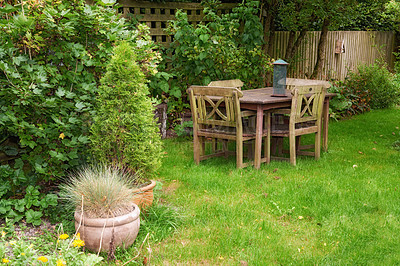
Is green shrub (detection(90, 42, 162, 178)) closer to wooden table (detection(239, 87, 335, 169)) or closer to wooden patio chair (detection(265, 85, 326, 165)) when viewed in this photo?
wooden table (detection(239, 87, 335, 169))

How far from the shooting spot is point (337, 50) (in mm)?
12125

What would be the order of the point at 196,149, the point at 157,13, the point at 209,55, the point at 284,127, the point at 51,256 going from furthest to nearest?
1. the point at 157,13
2. the point at 209,55
3. the point at 284,127
4. the point at 196,149
5. the point at 51,256

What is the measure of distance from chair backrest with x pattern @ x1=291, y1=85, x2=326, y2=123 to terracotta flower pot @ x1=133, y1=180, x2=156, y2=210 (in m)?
2.35

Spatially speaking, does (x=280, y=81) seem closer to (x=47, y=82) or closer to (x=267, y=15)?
(x=47, y=82)

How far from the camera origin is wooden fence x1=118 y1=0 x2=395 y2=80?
25.8 feet

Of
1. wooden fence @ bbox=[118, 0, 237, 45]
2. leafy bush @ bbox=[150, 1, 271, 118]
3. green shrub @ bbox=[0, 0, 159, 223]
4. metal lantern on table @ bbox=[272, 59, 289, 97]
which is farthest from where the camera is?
wooden fence @ bbox=[118, 0, 237, 45]

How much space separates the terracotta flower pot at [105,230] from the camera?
318 centimetres

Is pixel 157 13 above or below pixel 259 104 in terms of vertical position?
above

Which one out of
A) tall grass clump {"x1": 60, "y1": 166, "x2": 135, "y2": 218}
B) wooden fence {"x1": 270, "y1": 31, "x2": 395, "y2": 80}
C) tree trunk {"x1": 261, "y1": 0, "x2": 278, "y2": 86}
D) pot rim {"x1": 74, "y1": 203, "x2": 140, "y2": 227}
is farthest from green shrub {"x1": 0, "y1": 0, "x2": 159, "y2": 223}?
wooden fence {"x1": 270, "y1": 31, "x2": 395, "y2": 80}

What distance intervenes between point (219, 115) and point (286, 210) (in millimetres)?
1687

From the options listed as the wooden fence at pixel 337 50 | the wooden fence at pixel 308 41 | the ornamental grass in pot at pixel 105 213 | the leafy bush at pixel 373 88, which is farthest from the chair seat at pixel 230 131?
the leafy bush at pixel 373 88

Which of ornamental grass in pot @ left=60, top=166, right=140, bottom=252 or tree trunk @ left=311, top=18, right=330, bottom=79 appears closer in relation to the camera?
ornamental grass in pot @ left=60, top=166, right=140, bottom=252

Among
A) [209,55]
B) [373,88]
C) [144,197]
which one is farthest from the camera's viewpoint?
[373,88]

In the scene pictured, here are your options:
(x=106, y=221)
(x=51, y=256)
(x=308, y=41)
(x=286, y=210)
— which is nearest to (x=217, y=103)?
(x=286, y=210)
